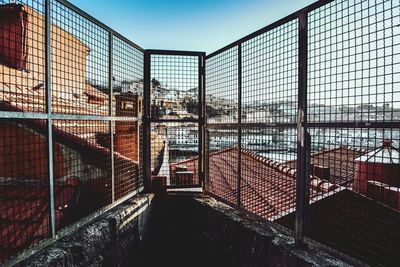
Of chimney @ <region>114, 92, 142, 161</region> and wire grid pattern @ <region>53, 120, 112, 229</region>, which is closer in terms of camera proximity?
wire grid pattern @ <region>53, 120, 112, 229</region>

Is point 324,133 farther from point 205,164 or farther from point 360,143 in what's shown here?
point 205,164

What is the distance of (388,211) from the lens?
9.14 feet

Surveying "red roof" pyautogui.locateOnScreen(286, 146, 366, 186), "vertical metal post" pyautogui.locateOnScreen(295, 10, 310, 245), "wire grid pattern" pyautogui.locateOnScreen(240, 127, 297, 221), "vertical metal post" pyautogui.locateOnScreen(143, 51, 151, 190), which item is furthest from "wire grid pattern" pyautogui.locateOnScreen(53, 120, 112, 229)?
"red roof" pyautogui.locateOnScreen(286, 146, 366, 186)

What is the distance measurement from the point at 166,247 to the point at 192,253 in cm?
46

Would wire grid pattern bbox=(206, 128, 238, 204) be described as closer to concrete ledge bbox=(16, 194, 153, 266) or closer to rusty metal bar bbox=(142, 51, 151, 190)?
rusty metal bar bbox=(142, 51, 151, 190)

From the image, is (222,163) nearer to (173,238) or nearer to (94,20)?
(173,238)

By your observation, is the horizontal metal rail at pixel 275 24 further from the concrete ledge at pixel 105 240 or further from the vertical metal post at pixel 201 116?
the concrete ledge at pixel 105 240

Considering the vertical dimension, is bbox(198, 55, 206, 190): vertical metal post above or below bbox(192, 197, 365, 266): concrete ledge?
above

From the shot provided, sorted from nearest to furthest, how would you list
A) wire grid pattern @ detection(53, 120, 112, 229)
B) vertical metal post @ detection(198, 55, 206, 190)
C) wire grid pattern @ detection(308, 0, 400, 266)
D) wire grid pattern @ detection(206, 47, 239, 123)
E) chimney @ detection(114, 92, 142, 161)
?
wire grid pattern @ detection(308, 0, 400, 266) → wire grid pattern @ detection(53, 120, 112, 229) → wire grid pattern @ detection(206, 47, 239, 123) → chimney @ detection(114, 92, 142, 161) → vertical metal post @ detection(198, 55, 206, 190)

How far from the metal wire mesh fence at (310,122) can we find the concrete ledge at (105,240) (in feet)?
4.40

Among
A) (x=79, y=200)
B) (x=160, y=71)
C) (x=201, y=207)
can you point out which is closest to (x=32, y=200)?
(x=79, y=200)

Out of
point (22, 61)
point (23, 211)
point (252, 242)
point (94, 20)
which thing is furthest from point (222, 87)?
point (23, 211)

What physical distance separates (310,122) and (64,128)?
111 inches

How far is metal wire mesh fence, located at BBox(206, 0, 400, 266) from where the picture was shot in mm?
1937
